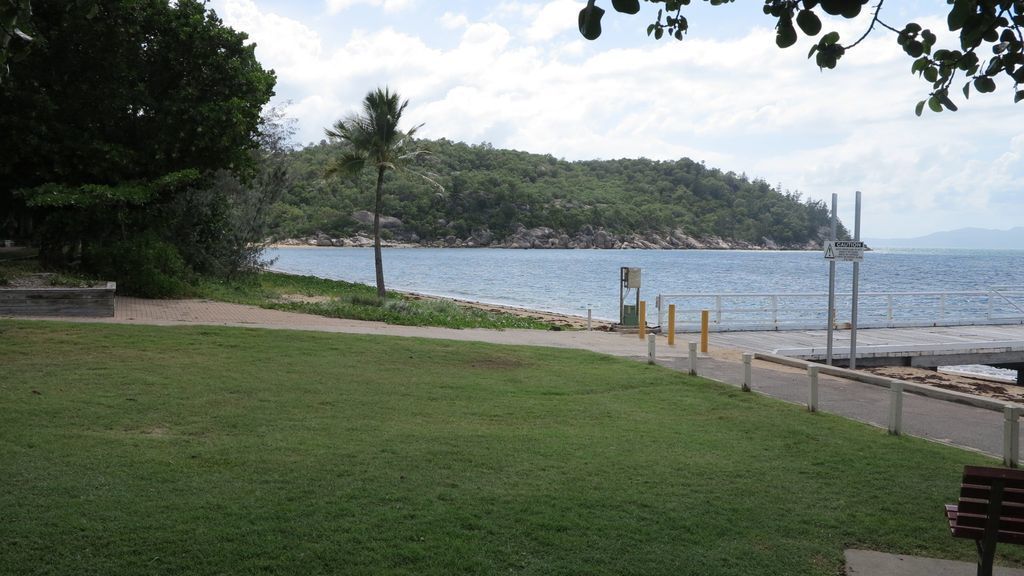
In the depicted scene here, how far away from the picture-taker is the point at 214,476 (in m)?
6.50

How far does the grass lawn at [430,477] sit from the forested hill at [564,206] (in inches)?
3744

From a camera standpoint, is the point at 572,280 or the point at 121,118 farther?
the point at 572,280

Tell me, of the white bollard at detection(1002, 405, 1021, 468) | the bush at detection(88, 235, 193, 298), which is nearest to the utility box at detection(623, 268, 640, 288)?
the bush at detection(88, 235, 193, 298)

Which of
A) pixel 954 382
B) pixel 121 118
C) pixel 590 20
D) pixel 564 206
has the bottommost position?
pixel 954 382


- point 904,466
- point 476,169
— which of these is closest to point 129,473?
point 904,466

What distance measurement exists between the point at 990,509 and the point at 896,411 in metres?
4.88

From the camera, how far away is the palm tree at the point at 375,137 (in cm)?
3031

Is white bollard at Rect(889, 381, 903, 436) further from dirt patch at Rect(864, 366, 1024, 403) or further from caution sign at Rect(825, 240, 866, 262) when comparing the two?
dirt patch at Rect(864, 366, 1024, 403)

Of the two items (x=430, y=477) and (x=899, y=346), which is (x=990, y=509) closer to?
(x=430, y=477)

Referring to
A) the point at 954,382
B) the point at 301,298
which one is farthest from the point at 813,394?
the point at 301,298

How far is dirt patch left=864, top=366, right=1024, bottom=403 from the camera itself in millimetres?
15281

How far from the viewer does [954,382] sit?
16641 mm

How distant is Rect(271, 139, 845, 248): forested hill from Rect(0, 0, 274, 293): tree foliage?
254 ft

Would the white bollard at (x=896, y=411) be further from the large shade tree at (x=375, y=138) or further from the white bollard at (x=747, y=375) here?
the large shade tree at (x=375, y=138)
